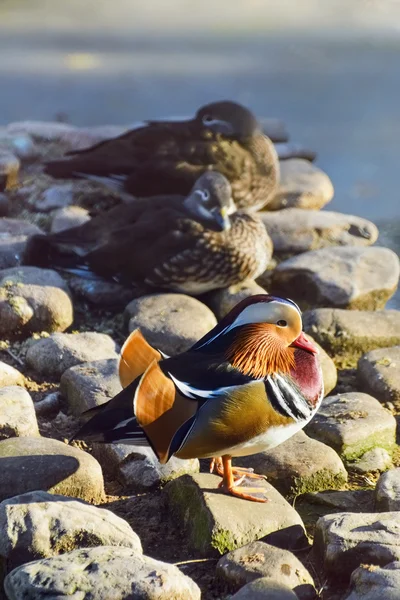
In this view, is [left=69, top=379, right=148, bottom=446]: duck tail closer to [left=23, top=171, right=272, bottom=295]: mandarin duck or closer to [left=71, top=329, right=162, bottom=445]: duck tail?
[left=71, top=329, right=162, bottom=445]: duck tail

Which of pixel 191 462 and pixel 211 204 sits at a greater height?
pixel 211 204

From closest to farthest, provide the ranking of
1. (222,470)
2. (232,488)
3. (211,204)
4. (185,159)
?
1. (232,488)
2. (222,470)
3. (211,204)
4. (185,159)

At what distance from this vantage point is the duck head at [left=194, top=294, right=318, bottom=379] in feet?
6.84

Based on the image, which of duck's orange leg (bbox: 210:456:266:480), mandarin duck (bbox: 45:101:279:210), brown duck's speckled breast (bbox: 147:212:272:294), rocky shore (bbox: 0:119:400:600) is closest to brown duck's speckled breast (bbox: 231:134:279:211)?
mandarin duck (bbox: 45:101:279:210)

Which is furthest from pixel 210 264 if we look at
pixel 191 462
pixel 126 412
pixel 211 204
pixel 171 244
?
pixel 126 412

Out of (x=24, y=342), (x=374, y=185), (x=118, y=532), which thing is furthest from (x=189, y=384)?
(x=374, y=185)

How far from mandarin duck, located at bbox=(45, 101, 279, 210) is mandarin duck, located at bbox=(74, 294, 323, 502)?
6.51ft

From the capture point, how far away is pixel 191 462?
2303mm

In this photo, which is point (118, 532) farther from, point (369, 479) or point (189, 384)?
point (369, 479)

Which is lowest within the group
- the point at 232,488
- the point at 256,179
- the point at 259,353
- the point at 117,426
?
the point at 256,179

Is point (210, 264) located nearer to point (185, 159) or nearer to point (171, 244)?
point (171, 244)

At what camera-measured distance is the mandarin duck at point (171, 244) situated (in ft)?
11.0

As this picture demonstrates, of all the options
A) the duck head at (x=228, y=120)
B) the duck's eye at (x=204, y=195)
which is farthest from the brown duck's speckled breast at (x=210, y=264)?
the duck head at (x=228, y=120)

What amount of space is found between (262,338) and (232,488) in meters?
0.34
